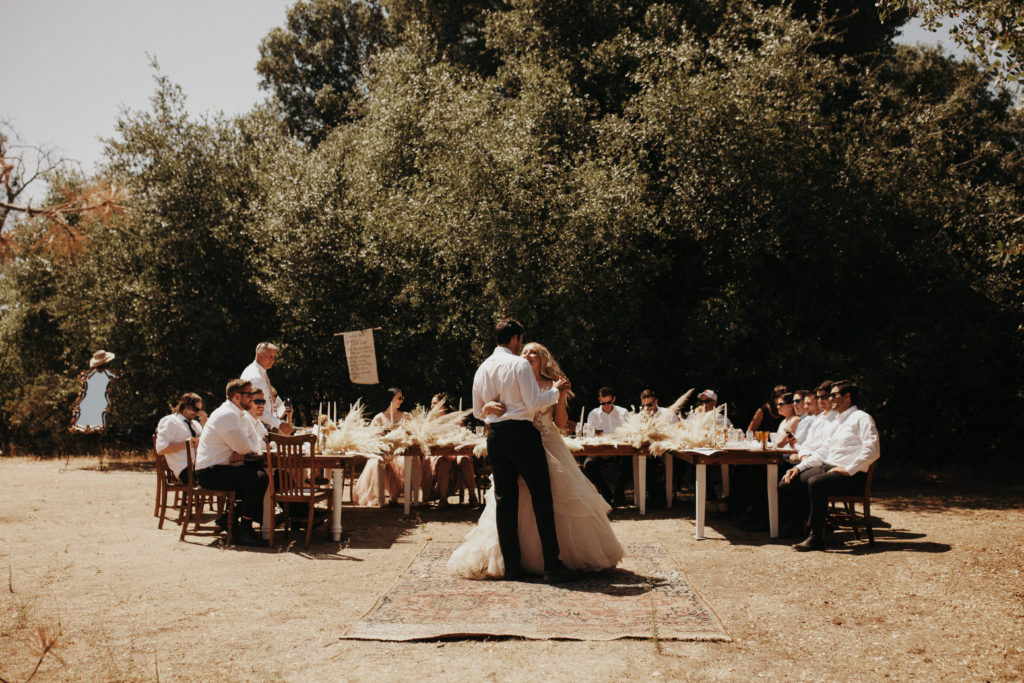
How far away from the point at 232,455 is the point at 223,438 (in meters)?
0.26

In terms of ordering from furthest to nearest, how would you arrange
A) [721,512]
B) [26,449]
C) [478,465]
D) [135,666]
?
[26,449] < [478,465] < [721,512] < [135,666]

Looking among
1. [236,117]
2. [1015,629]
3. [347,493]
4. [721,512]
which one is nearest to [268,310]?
[236,117]

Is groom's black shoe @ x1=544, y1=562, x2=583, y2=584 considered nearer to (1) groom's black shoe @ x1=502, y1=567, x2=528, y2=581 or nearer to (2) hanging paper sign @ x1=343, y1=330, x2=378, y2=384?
(1) groom's black shoe @ x1=502, y1=567, x2=528, y2=581

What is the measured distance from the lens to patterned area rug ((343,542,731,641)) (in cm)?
502

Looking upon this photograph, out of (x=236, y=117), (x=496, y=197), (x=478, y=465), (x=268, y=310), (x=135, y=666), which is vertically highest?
(x=236, y=117)

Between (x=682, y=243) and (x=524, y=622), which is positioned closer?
(x=524, y=622)

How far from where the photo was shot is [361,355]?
45.5 ft

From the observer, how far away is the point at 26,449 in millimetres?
19203

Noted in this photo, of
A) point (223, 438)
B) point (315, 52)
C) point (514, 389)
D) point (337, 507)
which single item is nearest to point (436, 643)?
point (514, 389)

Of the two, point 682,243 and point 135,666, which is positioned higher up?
point 682,243

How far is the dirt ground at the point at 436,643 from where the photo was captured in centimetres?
445

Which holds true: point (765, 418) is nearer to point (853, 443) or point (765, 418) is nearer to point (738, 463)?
point (738, 463)

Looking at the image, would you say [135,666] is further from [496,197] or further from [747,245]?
[747,245]

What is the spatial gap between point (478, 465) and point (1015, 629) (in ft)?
22.1
